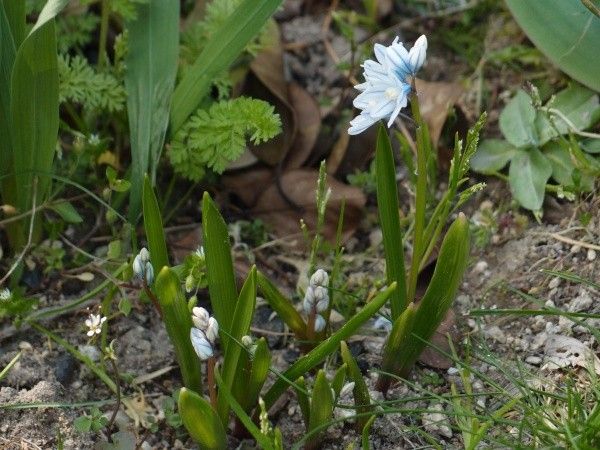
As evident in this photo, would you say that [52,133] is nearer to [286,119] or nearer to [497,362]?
[286,119]

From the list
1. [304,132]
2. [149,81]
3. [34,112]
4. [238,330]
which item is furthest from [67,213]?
[304,132]

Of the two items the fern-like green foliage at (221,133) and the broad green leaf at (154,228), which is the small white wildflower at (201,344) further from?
the fern-like green foliage at (221,133)

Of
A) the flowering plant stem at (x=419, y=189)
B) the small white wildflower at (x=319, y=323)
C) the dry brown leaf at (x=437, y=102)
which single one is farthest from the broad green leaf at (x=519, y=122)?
the small white wildflower at (x=319, y=323)

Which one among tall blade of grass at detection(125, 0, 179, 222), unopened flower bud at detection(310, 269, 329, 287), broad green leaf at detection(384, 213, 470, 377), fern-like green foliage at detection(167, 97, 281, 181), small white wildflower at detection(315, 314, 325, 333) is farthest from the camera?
tall blade of grass at detection(125, 0, 179, 222)

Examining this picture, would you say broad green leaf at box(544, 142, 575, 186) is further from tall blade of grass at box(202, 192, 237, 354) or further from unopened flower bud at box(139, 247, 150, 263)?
unopened flower bud at box(139, 247, 150, 263)

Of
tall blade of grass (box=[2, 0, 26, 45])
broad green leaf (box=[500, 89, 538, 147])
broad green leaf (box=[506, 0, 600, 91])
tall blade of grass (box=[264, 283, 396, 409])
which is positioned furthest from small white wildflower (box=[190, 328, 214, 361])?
broad green leaf (box=[506, 0, 600, 91])

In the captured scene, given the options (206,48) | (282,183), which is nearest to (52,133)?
(206,48)

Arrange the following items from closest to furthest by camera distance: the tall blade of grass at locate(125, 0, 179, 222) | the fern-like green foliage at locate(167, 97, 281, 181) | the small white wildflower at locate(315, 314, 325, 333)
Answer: the small white wildflower at locate(315, 314, 325, 333), the fern-like green foliage at locate(167, 97, 281, 181), the tall blade of grass at locate(125, 0, 179, 222)
